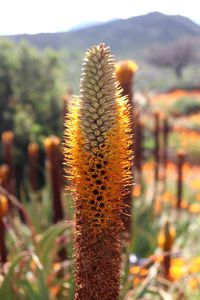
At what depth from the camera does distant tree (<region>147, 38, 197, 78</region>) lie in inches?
1331

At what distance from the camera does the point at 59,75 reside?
1153cm

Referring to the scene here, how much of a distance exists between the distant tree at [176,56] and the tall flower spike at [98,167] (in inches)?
1287

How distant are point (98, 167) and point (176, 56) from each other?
34.3 meters

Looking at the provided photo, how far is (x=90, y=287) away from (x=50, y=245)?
71.1 inches

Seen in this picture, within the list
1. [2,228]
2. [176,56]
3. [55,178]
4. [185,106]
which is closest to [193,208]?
[55,178]

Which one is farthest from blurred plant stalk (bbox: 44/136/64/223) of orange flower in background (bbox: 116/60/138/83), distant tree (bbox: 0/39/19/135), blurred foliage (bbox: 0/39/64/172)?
distant tree (bbox: 0/39/19/135)

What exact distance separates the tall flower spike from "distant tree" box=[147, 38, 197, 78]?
32.7 meters

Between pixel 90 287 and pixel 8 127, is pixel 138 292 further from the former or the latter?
pixel 8 127

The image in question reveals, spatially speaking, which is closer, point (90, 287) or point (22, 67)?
point (90, 287)

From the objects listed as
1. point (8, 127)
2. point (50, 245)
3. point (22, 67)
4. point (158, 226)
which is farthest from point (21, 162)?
point (50, 245)

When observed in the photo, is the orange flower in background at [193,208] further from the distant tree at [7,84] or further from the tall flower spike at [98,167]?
the tall flower spike at [98,167]

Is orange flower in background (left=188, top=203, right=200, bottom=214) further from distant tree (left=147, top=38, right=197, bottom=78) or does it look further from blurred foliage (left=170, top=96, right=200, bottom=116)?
distant tree (left=147, top=38, right=197, bottom=78)

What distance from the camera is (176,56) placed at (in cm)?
3475

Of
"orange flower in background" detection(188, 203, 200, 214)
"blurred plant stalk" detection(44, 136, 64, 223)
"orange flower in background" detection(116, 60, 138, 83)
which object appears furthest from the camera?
"orange flower in background" detection(188, 203, 200, 214)
